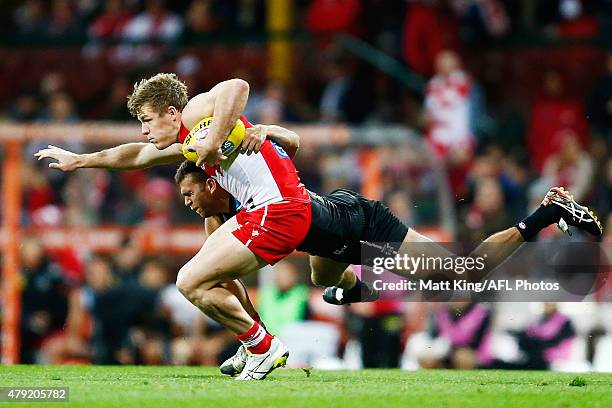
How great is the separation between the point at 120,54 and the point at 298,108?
3045mm

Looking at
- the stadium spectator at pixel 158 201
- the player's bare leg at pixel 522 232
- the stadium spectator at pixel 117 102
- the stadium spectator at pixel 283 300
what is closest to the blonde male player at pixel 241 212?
the player's bare leg at pixel 522 232

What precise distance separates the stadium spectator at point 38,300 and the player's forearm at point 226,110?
596 centimetres

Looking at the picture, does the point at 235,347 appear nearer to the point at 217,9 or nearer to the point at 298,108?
the point at 298,108

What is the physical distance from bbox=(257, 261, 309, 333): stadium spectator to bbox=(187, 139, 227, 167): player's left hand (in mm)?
4890

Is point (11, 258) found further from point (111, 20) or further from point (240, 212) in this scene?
point (240, 212)

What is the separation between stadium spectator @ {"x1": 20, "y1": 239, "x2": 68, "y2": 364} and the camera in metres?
14.6

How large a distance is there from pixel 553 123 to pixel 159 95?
7837 millimetres

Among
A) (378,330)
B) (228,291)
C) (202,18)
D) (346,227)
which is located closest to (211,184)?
(228,291)

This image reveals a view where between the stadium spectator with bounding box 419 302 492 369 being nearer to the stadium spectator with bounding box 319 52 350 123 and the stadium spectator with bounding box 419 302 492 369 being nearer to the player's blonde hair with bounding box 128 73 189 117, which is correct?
the stadium spectator with bounding box 319 52 350 123

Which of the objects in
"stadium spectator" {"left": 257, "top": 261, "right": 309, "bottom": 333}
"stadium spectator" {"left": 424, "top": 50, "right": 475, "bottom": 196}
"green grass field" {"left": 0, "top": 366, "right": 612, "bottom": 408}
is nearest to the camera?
"green grass field" {"left": 0, "top": 366, "right": 612, "bottom": 408}

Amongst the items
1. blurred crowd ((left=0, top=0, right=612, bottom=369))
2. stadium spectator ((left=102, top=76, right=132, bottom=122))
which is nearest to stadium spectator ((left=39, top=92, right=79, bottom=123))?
blurred crowd ((left=0, top=0, right=612, bottom=369))

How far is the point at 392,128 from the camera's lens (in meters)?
15.5

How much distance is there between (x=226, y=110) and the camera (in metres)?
9.16

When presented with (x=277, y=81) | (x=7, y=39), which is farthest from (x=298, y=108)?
(x=7, y=39)
